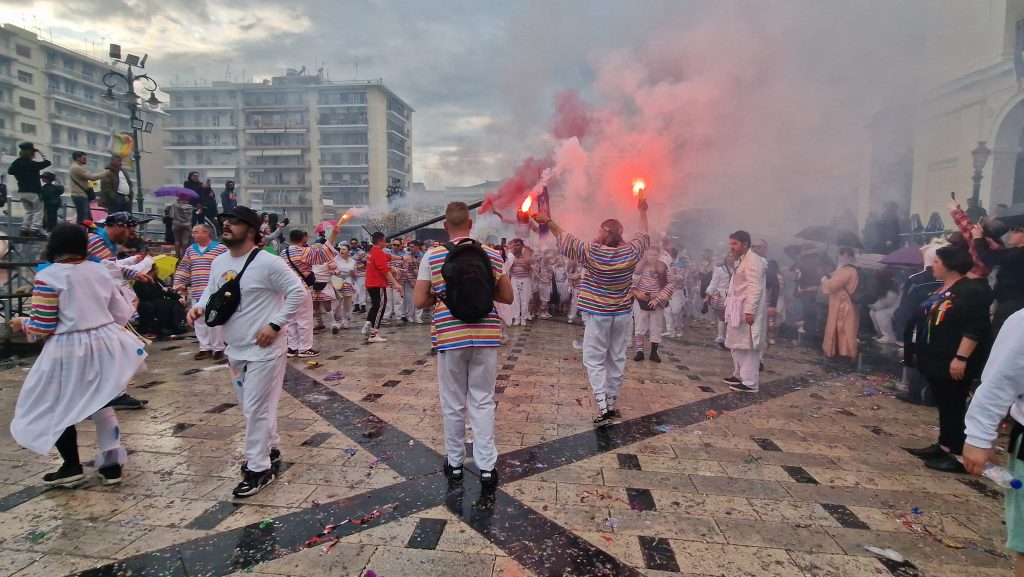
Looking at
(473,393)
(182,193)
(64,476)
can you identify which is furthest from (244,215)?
(182,193)

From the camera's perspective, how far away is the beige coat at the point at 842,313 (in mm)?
8102

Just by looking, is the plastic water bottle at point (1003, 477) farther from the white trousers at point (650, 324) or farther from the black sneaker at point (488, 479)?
the white trousers at point (650, 324)

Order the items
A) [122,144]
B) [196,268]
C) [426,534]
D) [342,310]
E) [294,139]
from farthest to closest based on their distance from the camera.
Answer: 1. [294,139]
2. [122,144]
3. [342,310]
4. [196,268]
5. [426,534]

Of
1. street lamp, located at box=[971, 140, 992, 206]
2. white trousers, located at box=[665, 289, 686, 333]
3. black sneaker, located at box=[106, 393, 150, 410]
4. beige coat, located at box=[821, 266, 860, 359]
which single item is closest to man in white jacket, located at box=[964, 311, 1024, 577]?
beige coat, located at box=[821, 266, 860, 359]

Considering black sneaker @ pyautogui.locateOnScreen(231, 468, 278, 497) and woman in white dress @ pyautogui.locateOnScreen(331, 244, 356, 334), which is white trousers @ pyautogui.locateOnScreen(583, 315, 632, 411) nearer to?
black sneaker @ pyautogui.locateOnScreen(231, 468, 278, 497)

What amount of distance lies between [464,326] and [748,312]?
444 centimetres

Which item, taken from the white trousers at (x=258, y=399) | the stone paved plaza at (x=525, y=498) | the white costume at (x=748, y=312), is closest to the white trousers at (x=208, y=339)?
the stone paved plaza at (x=525, y=498)

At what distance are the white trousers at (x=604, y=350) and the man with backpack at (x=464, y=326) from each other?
6.02ft

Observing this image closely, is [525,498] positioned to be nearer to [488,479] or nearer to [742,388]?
[488,479]

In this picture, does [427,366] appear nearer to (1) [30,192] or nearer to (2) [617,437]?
(2) [617,437]

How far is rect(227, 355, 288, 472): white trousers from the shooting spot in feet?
11.0

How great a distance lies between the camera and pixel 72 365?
3340 millimetres

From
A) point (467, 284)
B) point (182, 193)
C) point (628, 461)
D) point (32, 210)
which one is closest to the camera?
point (467, 284)

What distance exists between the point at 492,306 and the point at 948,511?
145 inches
